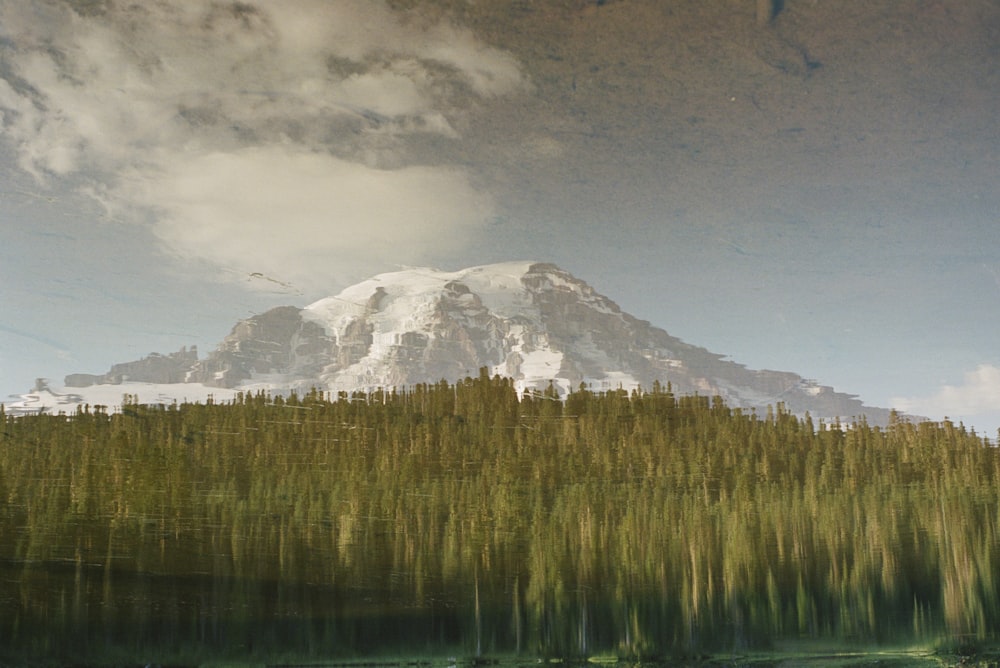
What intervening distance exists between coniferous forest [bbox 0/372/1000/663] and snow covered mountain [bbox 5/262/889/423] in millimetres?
778

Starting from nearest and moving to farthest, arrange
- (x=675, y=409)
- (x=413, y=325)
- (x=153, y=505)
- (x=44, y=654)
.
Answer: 1. (x=44, y=654)
2. (x=153, y=505)
3. (x=675, y=409)
4. (x=413, y=325)

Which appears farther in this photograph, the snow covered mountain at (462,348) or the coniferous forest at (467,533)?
the snow covered mountain at (462,348)

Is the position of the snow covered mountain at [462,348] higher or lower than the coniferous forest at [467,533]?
higher

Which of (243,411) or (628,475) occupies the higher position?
(243,411)

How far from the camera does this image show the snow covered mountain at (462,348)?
805 inches

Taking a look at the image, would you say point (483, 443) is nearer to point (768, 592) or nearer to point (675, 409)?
point (675, 409)

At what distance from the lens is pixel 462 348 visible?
21016 mm

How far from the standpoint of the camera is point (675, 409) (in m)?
20.6

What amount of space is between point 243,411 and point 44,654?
695 centimetres

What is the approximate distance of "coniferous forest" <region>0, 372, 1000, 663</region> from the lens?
17.7m

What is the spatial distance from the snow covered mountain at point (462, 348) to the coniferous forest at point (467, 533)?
78cm

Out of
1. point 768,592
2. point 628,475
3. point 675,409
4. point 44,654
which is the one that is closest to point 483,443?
point 628,475

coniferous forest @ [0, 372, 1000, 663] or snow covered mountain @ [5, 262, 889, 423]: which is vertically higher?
snow covered mountain @ [5, 262, 889, 423]

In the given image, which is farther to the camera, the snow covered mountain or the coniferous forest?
the snow covered mountain
